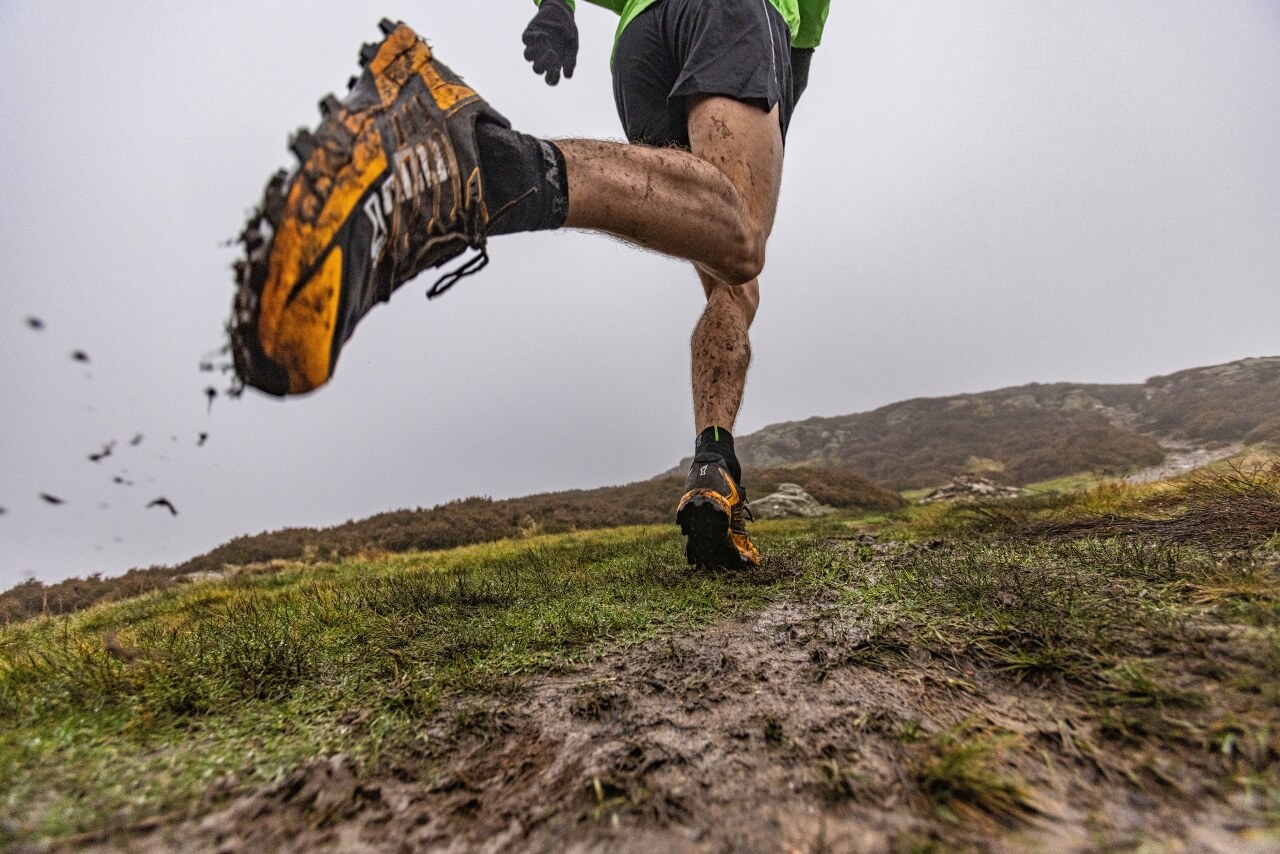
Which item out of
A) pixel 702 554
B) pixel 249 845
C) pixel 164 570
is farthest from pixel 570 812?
pixel 164 570

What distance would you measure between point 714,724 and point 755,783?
0.16 metres

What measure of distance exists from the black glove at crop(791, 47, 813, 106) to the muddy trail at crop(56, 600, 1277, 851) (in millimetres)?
2953

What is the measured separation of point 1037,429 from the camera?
23.6m

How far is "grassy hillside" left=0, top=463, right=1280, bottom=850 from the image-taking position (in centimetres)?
64

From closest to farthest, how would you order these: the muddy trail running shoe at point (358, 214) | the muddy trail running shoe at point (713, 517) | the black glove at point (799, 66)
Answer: the muddy trail running shoe at point (358, 214) < the muddy trail running shoe at point (713, 517) < the black glove at point (799, 66)

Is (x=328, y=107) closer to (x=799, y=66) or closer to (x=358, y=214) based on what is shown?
(x=358, y=214)

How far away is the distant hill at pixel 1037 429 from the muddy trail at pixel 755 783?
56.5 feet

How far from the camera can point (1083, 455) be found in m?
16.2

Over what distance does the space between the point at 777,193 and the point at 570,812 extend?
2061 millimetres

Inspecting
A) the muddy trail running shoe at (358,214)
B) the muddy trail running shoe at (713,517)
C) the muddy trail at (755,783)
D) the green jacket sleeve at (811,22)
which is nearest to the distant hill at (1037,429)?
the green jacket sleeve at (811,22)

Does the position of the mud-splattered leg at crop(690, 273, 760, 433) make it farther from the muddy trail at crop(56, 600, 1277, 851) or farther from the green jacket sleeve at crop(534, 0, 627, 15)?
the green jacket sleeve at crop(534, 0, 627, 15)

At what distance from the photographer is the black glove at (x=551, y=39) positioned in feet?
8.59

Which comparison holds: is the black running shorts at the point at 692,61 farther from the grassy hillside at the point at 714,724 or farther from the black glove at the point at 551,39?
the grassy hillside at the point at 714,724

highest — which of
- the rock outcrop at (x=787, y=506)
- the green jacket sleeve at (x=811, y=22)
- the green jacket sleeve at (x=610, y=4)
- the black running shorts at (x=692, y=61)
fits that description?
the green jacket sleeve at (x=610, y=4)
